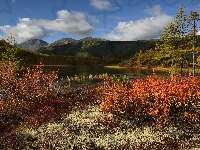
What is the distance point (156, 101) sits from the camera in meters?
14.2

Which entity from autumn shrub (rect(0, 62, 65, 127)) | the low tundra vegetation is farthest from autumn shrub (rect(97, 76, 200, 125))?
autumn shrub (rect(0, 62, 65, 127))

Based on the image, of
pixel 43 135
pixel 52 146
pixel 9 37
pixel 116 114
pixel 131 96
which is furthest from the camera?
pixel 9 37

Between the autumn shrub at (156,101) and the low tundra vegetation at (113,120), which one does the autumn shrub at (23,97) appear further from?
the autumn shrub at (156,101)

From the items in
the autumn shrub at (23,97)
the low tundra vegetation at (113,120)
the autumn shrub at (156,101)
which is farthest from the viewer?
the autumn shrub at (23,97)

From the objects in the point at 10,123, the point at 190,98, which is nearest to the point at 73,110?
the point at 10,123

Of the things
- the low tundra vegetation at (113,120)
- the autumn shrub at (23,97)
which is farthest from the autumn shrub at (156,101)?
the autumn shrub at (23,97)

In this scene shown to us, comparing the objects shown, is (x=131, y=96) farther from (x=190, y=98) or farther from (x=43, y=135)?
(x=43, y=135)

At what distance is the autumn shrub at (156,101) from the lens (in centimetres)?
1421

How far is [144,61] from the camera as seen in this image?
13950 cm

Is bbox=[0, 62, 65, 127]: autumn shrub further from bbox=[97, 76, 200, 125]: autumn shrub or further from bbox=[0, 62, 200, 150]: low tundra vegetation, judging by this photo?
bbox=[97, 76, 200, 125]: autumn shrub

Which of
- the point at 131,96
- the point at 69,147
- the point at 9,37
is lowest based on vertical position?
the point at 69,147

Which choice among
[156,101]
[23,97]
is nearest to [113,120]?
[156,101]

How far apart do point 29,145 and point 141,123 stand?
23.2ft

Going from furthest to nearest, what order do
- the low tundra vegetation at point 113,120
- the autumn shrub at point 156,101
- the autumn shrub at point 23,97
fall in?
the autumn shrub at point 23,97 → the autumn shrub at point 156,101 → the low tundra vegetation at point 113,120
